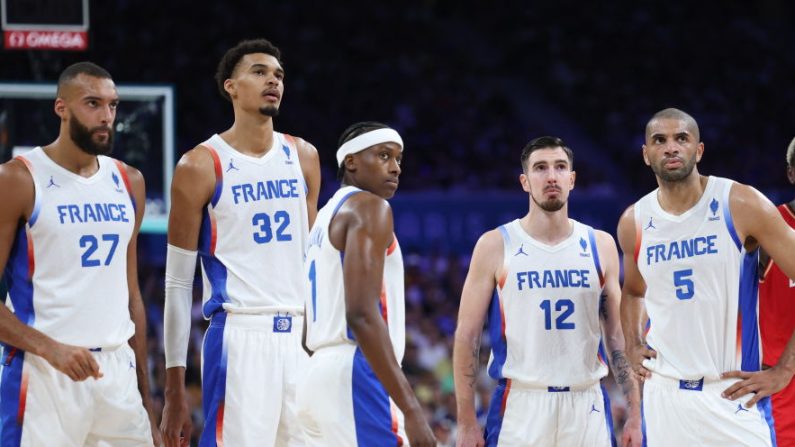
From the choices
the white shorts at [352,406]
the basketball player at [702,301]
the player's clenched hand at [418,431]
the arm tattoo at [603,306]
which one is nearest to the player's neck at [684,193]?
Answer: the basketball player at [702,301]

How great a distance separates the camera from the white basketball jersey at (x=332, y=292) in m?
4.88

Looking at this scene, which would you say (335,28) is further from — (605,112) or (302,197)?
(302,197)

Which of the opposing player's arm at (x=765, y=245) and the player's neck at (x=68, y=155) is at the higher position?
the player's neck at (x=68, y=155)

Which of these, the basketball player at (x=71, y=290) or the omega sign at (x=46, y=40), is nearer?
the basketball player at (x=71, y=290)

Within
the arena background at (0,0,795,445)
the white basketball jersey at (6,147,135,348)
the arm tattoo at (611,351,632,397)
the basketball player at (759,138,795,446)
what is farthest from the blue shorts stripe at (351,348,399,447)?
the arena background at (0,0,795,445)

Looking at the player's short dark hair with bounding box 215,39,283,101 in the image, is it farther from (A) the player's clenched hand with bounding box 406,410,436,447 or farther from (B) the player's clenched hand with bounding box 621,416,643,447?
(B) the player's clenched hand with bounding box 621,416,643,447

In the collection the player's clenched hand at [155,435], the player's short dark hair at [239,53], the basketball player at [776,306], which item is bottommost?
the player's clenched hand at [155,435]

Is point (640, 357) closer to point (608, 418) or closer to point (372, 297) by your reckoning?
point (608, 418)

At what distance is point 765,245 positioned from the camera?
18.5 feet

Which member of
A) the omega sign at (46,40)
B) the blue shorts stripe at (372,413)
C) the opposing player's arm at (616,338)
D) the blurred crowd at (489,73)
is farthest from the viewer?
the blurred crowd at (489,73)

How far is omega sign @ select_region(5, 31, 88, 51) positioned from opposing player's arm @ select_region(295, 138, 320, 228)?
3680mm

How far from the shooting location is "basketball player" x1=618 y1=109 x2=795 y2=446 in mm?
5648

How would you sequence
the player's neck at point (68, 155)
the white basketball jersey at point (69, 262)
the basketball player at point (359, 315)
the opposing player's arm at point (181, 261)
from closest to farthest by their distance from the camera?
the basketball player at point (359, 315) → the white basketball jersey at point (69, 262) → the player's neck at point (68, 155) → the opposing player's arm at point (181, 261)

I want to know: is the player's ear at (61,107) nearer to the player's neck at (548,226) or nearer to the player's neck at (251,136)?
the player's neck at (251,136)
